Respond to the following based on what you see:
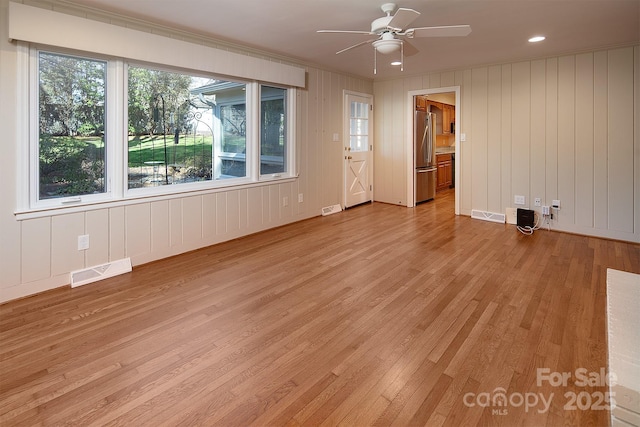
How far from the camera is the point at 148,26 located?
12.0ft

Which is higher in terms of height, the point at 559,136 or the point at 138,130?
the point at 559,136

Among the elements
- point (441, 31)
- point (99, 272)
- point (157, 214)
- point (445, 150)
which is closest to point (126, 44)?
point (157, 214)

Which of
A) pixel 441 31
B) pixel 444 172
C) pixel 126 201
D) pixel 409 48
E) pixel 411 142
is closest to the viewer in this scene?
pixel 441 31

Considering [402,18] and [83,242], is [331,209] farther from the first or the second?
[83,242]

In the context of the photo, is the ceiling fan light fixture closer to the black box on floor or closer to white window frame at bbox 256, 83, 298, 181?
white window frame at bbox 256, 83, 298, 181

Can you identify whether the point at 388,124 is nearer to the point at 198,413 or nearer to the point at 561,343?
the point at 561,343

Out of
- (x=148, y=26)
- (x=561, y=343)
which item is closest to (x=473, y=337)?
(x=561, y=343)

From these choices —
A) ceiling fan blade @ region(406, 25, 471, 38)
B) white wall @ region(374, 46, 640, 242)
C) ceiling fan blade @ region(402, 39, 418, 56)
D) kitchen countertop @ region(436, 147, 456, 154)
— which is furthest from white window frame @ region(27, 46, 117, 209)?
kitchen countertop @ region(436, 147, 456, 154)

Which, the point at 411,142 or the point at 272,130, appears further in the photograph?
the point at 411,142

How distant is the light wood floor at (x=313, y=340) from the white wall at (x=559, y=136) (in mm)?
1016

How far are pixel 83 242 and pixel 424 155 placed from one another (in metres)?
5.86

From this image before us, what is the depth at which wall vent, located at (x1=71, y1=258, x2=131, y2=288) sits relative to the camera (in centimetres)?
324

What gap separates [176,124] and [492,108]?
463 centimetres

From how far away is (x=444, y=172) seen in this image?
8898 mm
